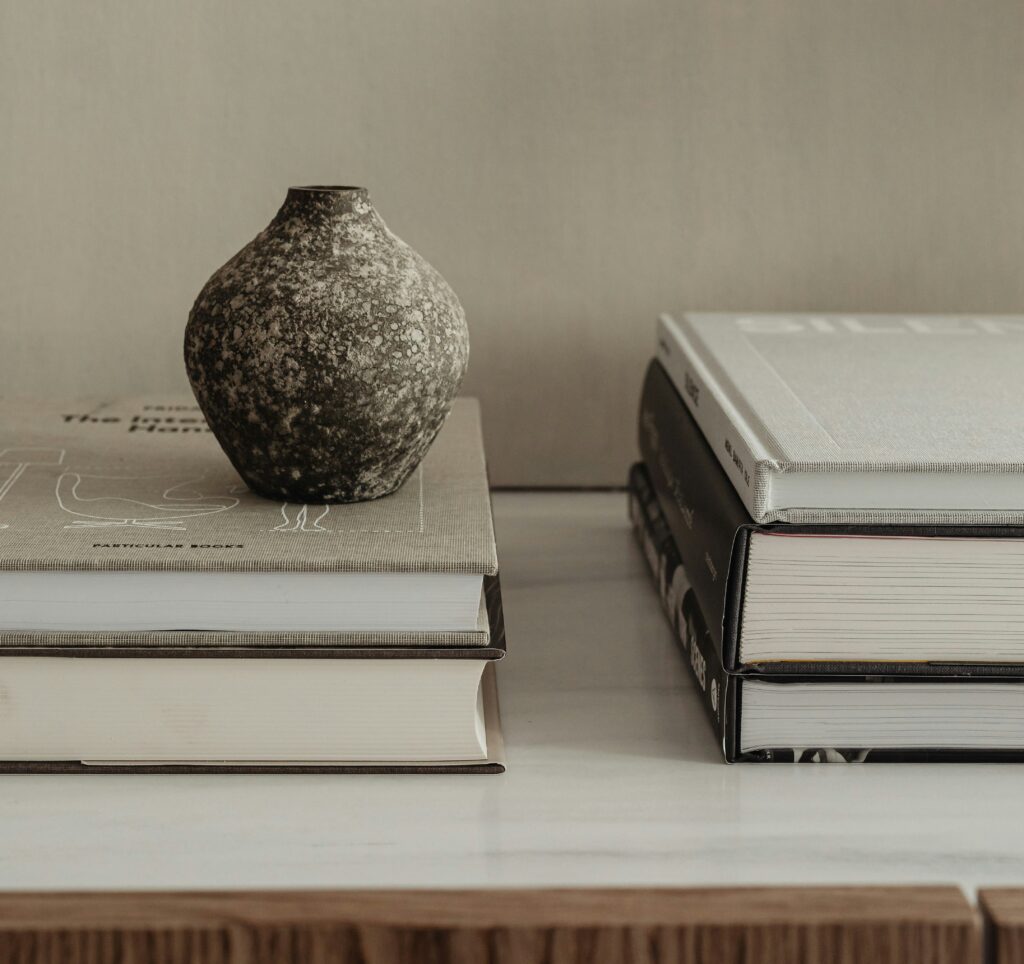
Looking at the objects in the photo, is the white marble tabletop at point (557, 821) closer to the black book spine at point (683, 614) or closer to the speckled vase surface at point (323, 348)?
the black book spine at point (683, 614)

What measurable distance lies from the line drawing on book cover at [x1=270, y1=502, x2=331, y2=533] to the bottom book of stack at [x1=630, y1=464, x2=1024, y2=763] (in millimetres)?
183

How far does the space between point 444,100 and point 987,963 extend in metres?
0.66

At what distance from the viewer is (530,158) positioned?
861 mm

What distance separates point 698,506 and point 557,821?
18cm

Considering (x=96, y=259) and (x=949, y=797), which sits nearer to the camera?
(x=949, y=797)

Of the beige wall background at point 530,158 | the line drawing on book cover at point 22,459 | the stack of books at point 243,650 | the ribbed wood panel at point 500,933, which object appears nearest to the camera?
the ribbed wood panel at point 500,933

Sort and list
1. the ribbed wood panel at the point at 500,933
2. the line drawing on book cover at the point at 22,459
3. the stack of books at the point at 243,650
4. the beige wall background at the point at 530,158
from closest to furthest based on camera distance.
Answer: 1. the ribbed wood panel at the point at 500,933
2. the stack of books at the point at 243,650
3. the line drawing on book cover at the point at 22,459
4. the beige wall background at the point at 530,158

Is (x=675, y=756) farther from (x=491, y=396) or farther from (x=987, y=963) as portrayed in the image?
(x=491, y=396)

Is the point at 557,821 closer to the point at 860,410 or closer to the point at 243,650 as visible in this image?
the point at 243,650

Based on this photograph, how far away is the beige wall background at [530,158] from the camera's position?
0.84 m

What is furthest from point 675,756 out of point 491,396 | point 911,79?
point 911,79

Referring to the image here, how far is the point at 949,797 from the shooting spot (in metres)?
0.49

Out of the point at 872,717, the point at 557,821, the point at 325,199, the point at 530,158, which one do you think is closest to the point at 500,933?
the point at 557,821

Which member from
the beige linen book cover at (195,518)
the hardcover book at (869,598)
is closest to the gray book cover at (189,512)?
the beige linen book cover at (195,518)
